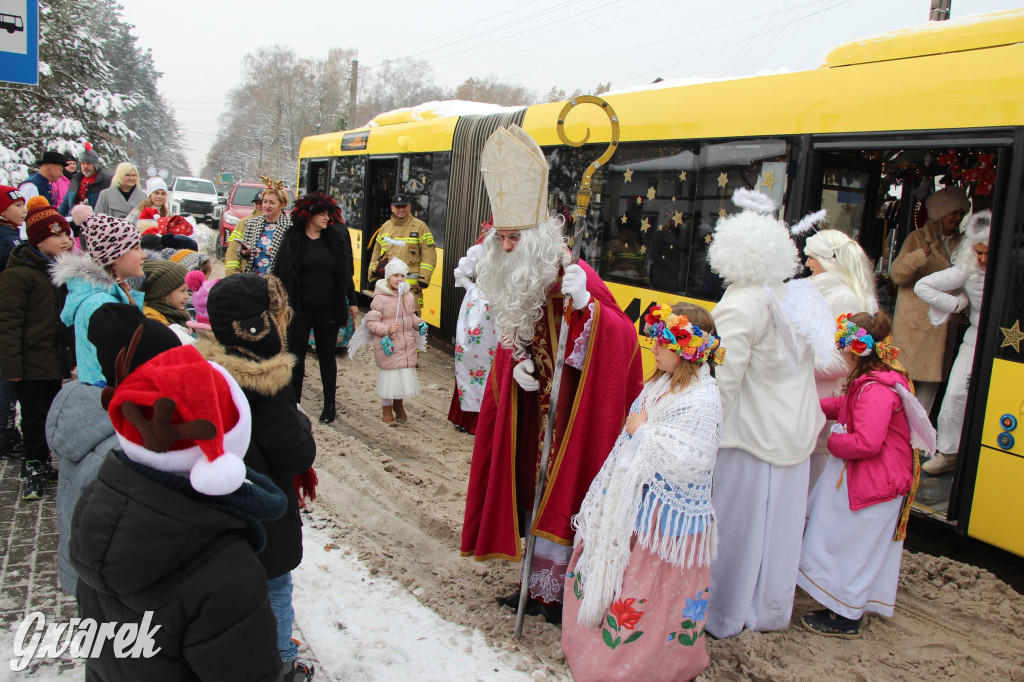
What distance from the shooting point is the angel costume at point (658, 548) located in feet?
9.52

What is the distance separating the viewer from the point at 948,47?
4.74 meters

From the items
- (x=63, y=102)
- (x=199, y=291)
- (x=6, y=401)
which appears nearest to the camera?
(x=6, y=401)

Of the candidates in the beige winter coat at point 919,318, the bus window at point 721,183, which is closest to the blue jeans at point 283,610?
the bus window at point 721,183

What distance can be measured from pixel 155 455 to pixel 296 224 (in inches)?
182

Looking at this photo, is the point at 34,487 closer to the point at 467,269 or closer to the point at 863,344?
the point at 467,269

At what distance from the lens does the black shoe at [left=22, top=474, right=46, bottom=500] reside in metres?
4.58

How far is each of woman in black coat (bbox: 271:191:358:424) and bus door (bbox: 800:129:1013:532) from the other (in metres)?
3.75

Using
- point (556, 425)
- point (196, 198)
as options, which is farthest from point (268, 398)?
point (196, 198)

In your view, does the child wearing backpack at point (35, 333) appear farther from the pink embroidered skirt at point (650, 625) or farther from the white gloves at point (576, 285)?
the pink embroidered skirt at point (650, 625)

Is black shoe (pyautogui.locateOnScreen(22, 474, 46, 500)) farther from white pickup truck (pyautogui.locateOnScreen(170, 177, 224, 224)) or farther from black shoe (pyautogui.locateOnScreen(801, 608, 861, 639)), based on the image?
white pickup truck (pyautogui.locateOnScreen(170, 177, 224, 224))

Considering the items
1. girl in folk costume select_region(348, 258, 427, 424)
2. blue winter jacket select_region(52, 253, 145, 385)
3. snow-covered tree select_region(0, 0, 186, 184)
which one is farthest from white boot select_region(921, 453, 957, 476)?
snow-covered tree select_region(0, 0, 186, 184)

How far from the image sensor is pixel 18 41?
4625 millimetres

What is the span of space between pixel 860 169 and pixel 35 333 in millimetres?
6128

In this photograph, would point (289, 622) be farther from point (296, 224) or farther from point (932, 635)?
point (296, 224)
